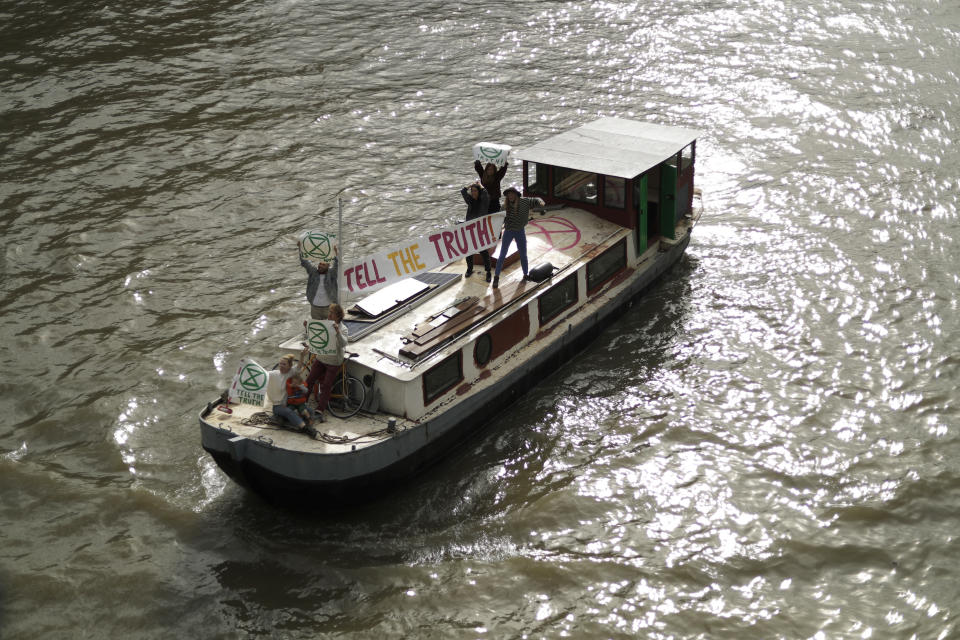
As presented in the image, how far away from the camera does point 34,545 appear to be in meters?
12.4

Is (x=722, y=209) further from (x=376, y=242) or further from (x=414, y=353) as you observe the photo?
(x=414, y=353)

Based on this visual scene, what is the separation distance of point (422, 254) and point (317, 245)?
163 cm

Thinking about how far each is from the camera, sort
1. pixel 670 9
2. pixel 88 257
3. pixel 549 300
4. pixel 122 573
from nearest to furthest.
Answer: pixel 122 573 < pixel 549 300 < pixel 88 257 < pixel 670 9

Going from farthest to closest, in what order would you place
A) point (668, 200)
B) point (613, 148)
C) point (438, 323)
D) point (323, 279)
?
point (668, 200) → point (613, 148) → point (438, 323) → point (323, 279)

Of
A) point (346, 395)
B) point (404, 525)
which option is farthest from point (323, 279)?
point (404, 525)

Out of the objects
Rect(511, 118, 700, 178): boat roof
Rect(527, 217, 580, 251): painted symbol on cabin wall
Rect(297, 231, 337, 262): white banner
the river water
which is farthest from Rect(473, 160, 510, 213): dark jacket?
Rect(297, 231, 337, 262): white banner

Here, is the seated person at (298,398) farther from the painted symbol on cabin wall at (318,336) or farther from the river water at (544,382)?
the river water at (544,382)

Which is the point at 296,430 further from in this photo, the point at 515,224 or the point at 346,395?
the point at 515,224

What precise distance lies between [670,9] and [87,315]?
2050 centimetres

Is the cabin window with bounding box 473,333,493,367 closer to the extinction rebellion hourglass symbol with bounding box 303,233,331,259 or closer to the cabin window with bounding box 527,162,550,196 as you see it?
the extinction rebellion hourglass symbol with bounding box 303,233,331,259

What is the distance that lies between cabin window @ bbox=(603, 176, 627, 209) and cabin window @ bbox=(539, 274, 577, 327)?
6.30 feet

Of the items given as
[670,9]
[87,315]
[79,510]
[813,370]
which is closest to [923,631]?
[813,370]

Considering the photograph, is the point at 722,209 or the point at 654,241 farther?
the point at 722,209

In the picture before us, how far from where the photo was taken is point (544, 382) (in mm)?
15398
